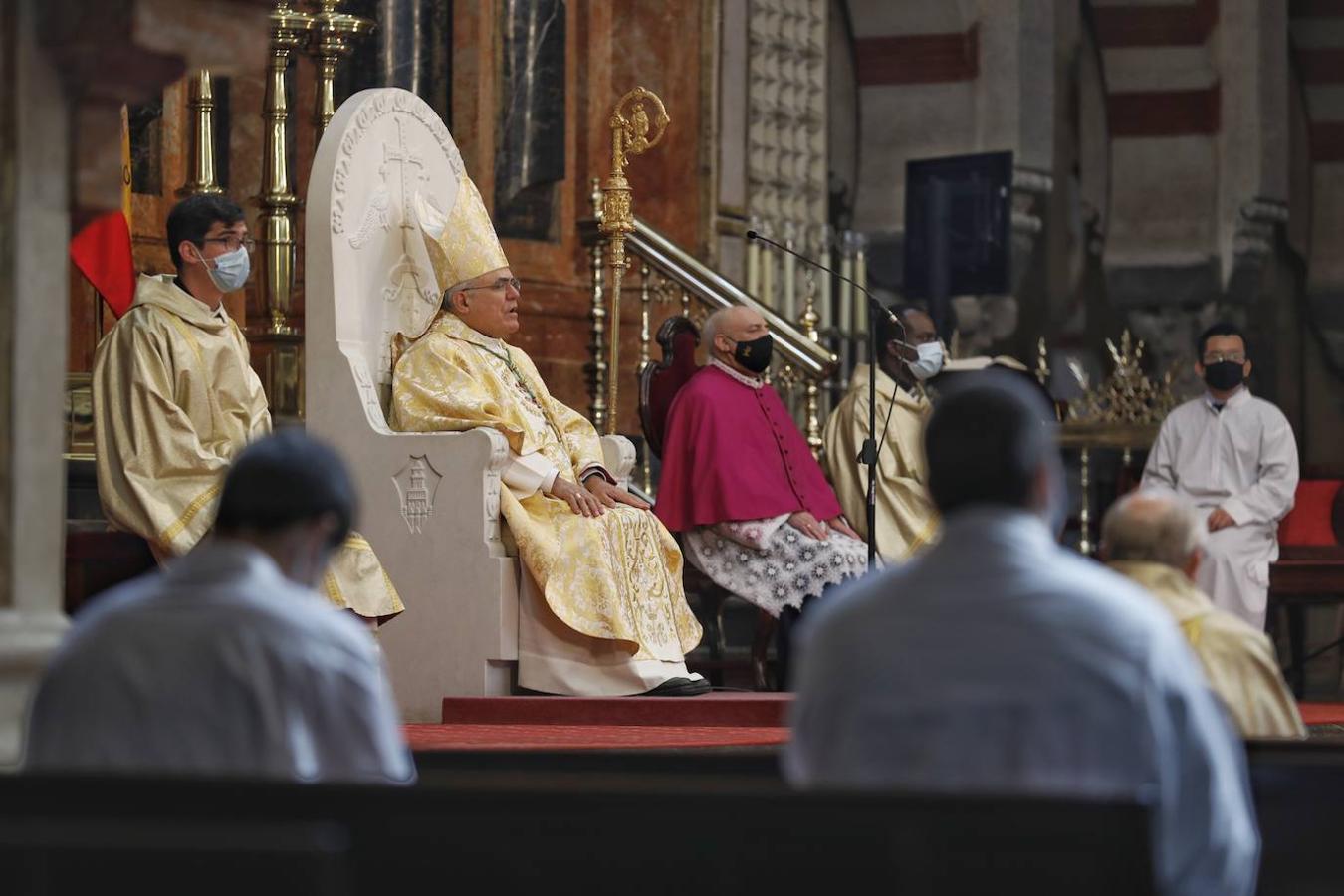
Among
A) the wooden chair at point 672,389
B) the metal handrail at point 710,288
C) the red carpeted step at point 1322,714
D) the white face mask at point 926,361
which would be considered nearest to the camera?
the red carpeted step at point 1322,714

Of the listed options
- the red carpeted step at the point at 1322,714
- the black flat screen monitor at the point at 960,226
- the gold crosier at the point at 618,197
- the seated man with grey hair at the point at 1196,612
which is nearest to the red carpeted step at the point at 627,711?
the gold crosier at the point at 618,197

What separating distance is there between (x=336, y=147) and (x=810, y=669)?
19.3 feet

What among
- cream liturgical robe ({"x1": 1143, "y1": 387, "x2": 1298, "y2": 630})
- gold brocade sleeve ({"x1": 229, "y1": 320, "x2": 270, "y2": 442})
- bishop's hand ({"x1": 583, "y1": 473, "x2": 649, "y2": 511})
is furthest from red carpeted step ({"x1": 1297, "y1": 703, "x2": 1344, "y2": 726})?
gold brocade sleeve ({"x1": 229, "y1": 320, "x2": 270, "y2": 442})

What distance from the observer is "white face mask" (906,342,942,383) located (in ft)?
34.9

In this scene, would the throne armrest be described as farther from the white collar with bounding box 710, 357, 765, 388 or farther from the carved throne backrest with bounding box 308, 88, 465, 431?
the carved throne backrest with bounding box 308, 88, 465, 431

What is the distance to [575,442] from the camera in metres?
8.77

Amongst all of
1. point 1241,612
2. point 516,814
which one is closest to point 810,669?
point 516,814

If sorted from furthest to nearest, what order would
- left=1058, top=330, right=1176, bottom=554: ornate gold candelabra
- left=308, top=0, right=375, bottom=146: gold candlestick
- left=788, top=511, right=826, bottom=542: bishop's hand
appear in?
left=1058, top=330, right=1176, bottom=554: ornate gold candelabra
left=308, top=0, right=375, bottom=146: gold candlestick
left=788, top=511, right=826, bottom=542: bishop's hand

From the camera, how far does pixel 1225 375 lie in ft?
35.6

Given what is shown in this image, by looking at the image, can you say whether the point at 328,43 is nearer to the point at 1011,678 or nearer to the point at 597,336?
the point at 597,336

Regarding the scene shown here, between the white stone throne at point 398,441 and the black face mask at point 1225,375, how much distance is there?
3864 millimetres

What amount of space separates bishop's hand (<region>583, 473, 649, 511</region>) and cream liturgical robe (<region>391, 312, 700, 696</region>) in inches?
2.3

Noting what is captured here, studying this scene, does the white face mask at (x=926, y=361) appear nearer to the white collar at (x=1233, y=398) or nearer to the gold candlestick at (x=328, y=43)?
the white collar at (x=1233, y=398)

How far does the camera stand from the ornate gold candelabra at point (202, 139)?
31.7 ft
